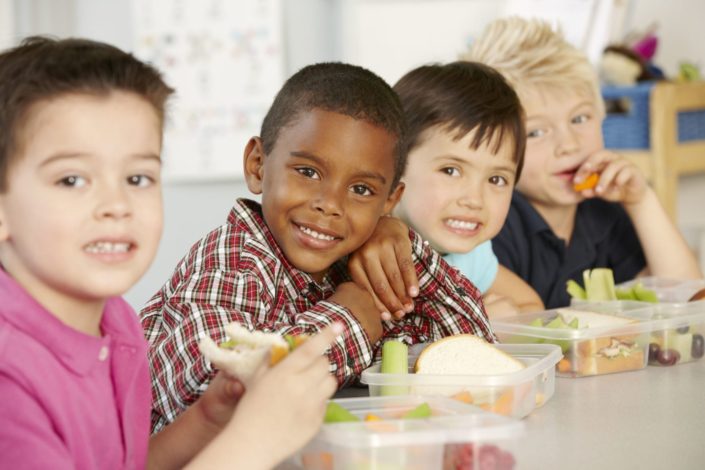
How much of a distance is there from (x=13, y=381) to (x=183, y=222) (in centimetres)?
282

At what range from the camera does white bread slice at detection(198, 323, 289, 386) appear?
0.73m

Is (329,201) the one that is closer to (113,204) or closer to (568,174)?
(113,204)

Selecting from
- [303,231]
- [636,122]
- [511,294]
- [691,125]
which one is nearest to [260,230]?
[303,231]

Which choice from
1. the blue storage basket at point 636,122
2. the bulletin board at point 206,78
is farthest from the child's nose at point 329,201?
the bulletin board at point 206,78

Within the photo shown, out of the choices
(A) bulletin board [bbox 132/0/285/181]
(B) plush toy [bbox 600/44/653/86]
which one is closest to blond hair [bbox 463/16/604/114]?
(B) plush toy [bbox 600/44/653/86]

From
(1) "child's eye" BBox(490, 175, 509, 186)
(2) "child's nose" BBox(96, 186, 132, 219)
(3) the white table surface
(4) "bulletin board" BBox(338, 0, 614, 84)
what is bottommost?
(3) the white table surface

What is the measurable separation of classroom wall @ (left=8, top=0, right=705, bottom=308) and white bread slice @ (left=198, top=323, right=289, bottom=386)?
260 centimetres

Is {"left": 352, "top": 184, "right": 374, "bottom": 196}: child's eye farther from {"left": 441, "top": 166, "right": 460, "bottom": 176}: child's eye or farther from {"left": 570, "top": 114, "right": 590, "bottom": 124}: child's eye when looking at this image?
{"left": 570, "top": 114, "right": 590, "bottom": 124}: child's eye

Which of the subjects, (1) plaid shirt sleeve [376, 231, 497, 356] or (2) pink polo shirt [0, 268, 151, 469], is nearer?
(2) pink polo shirt [0, 268, 151, 469]

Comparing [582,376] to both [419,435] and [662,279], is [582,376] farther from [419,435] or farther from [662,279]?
[419,435]

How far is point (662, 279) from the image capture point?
1.58m

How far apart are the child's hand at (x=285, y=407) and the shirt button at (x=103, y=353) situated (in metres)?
0.11

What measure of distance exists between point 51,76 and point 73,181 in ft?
0.24

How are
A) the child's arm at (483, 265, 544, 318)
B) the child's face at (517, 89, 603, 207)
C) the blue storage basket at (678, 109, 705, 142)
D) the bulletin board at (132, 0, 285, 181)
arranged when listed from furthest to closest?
the bulletin board at (132, 0, 285, 181), the blue storage basket at (678, 109, 705, 142), the child's face at (517, 89, 603, 207), the child's arm at (483, 265, 544, 318)
